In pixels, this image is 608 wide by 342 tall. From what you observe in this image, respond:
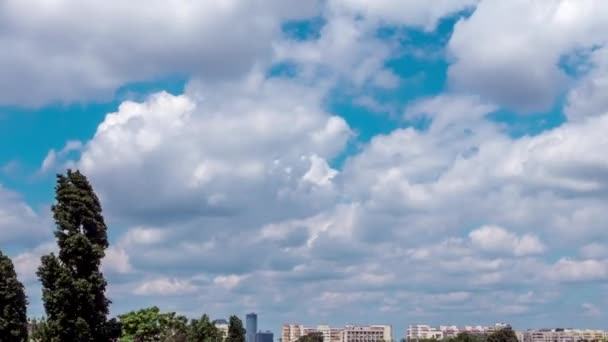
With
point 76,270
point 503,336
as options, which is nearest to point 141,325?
point 76,270

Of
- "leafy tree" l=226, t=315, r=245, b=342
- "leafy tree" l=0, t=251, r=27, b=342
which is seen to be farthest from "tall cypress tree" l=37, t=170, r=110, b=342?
"leafy tree" l=226, t=315, r=245, b=342

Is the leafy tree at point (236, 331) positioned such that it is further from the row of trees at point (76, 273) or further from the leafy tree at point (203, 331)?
the row of trees at point (76, 273)

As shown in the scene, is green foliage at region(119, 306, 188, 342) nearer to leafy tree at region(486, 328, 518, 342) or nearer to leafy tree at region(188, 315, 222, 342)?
leafy tree at region(188, 315, 222, 342)

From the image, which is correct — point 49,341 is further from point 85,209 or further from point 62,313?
point 85,209

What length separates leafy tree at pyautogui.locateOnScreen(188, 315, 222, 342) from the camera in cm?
11800

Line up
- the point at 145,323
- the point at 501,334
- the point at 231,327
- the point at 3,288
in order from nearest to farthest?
the point at 3,288, the point at 145,323, the point at 231,327, the point at 501,334

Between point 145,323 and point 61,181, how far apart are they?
60897 mm

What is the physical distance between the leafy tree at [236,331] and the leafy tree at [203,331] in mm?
11988

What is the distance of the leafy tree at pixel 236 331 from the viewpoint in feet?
473

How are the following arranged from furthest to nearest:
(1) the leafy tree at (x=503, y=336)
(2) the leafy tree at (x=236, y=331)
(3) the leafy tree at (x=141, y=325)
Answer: (1) the leafy tree at (x=503, y=336) < (2) the leafy tree at (x=236, y=331) < (3) the leafy tree at (x=141, y=325)

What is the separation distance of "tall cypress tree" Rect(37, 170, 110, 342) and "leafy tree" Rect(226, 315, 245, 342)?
91.9 meters

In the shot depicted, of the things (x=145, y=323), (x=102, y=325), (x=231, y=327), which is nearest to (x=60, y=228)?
(x=102, y=325)

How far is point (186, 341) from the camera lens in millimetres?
114688

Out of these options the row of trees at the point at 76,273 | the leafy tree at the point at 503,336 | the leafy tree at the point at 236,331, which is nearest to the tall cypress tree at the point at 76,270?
the row of trees at the point at 76,273
